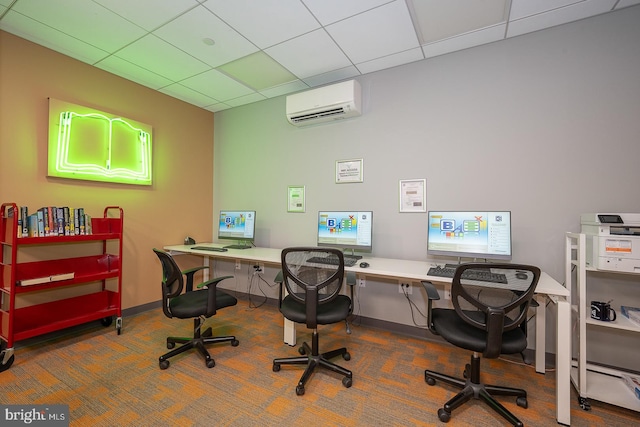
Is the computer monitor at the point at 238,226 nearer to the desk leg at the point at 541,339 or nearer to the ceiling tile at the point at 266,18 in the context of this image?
the ceiling tile at the point at 266,18

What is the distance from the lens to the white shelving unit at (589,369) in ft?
5.88

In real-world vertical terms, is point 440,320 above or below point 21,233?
below

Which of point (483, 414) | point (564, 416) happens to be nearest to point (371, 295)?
point (483, 414)

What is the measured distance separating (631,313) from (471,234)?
3.67ft

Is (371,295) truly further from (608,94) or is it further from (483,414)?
(608,94)

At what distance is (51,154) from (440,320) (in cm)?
381

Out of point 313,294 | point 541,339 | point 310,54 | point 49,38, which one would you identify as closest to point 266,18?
point 310,54

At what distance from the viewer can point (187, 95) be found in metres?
3.75

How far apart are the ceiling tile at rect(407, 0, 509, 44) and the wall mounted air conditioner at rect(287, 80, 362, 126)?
83 centimetres

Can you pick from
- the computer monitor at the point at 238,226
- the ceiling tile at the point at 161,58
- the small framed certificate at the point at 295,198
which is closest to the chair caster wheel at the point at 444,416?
the small framed certificate at the point at 295,198

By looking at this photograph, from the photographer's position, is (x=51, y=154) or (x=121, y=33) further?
(x=51, y=154)

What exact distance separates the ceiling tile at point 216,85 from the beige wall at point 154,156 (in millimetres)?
558

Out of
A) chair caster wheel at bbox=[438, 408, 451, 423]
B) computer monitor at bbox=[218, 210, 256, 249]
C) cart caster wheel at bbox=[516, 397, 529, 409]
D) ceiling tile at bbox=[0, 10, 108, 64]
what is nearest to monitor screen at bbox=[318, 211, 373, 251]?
computer monitor at bbox=[218, 210, 256, 249]

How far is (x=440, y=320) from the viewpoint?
186cm
